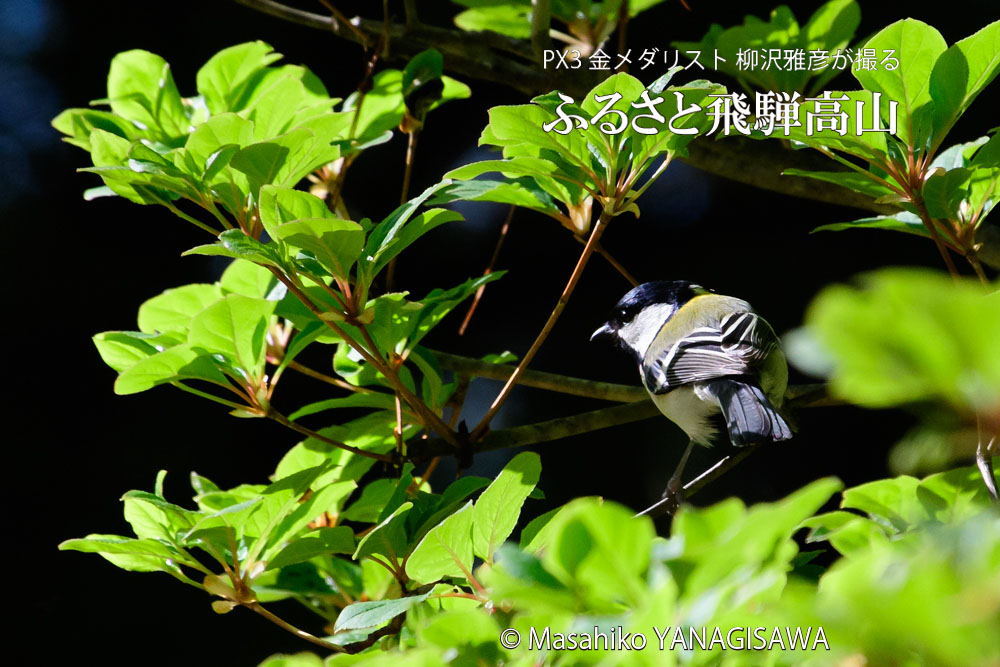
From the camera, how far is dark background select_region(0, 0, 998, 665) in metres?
1.25

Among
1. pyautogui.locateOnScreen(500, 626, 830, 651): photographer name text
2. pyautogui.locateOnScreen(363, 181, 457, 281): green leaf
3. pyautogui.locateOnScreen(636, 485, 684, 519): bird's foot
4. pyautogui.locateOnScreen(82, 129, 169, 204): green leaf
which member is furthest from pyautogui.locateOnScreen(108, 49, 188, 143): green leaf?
pyautogui.locateOnScreen(500, 626, 830, 651): photographer name text

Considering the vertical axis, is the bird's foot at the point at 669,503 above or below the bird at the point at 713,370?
below

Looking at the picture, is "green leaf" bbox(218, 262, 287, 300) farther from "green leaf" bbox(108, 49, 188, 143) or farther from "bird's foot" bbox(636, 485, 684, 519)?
"bird's foot" bbox(636, 485, 684, 519)

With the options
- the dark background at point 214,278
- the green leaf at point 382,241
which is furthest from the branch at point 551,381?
the dark background at point 214,278

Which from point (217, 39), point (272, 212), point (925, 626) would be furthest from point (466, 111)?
point (925, 626)

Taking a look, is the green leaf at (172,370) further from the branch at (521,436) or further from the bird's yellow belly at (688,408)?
the bird's yellow belly at (688,408)

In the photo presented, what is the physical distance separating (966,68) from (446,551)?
0.49 metres

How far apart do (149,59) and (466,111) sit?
0.68 m

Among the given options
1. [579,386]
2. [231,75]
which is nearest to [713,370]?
[579,386]

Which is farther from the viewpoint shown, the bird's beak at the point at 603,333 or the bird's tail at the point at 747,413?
the bird's beak at the point at 603,333

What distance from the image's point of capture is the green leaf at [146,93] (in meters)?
0.84

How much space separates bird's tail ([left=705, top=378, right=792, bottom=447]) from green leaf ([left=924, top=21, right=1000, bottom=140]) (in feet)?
0.89

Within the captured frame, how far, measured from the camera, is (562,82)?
89 cm

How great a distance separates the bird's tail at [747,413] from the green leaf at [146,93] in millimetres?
606
